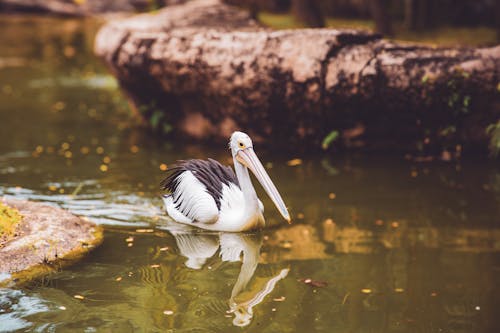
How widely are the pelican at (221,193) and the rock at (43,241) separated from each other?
0.90 metres

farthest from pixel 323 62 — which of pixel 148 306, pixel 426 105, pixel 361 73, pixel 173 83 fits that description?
pixel 148 306

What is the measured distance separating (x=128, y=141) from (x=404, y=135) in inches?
156

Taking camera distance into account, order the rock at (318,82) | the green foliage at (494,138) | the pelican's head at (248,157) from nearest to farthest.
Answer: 1. the pelican's head at (248,157)
2. the green foliage at (494,138)
3. the rock at (318,82)

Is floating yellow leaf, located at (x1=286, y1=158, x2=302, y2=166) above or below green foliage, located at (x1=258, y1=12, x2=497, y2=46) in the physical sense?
below

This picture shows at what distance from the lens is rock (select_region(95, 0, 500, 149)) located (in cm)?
965

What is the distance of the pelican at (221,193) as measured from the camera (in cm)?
710

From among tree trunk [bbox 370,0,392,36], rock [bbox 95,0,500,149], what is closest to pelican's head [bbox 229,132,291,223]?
rock [bbox 95,0,500,149]

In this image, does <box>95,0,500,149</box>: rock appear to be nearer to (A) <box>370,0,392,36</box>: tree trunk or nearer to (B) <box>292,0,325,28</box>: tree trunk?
(B) <box>292,0,325,28</box>: tree trunk

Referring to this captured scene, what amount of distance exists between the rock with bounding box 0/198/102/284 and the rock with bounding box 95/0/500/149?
138 inches

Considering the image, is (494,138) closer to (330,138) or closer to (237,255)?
(330,138)

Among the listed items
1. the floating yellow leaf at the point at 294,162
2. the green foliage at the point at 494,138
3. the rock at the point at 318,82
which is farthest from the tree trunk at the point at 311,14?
the green foliage at the point at 494,138

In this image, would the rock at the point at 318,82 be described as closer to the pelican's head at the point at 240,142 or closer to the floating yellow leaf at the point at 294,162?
the floating yellow leaf at the point at 294,162

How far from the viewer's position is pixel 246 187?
712 centimetres

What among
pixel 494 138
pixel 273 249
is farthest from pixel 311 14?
pixel 273 249
